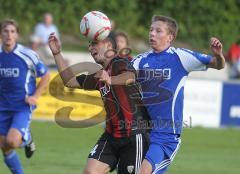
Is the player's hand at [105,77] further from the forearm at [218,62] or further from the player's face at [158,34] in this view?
the forearm at [218,62]

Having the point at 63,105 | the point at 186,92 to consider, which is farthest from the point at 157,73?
the point at 63,105

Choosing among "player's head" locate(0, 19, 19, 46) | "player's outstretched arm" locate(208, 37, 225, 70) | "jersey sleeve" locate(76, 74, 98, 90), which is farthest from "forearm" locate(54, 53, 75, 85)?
"player's head" locate(0, 19, 19, 46)

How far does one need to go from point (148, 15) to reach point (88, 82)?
2267 cm

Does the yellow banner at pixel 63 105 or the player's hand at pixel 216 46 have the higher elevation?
the player's hand at pixel 216 46

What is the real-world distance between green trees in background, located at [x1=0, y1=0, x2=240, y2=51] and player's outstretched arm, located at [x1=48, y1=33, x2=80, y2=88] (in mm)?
20775

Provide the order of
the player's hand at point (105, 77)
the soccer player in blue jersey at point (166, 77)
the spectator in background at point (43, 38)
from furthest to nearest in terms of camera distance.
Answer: the spectator in background at point (43, 38) < the soccer player in blue jersey at point (166, 77) < the player's hand at point (105, 77)

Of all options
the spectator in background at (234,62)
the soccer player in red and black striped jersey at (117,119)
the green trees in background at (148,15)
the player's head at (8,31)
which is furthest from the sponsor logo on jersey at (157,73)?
the green trees in background at (148,15)

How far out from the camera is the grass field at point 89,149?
11.9 metres

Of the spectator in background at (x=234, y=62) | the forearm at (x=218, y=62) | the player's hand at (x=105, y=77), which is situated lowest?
the spectator in background at (x=234, y=62)

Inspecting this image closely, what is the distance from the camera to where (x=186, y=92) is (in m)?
17.7

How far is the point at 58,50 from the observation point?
25.7 feet

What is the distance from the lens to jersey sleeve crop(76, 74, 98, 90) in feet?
26.5

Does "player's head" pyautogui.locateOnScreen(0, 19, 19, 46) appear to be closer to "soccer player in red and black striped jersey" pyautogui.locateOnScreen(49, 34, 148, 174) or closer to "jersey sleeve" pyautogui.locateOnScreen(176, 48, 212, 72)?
"soccer player in red and black striped jersey" pyautogui.locateOnScreen(49, 34, 148, 174)

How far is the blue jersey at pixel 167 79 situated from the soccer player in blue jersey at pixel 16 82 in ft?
10.3
